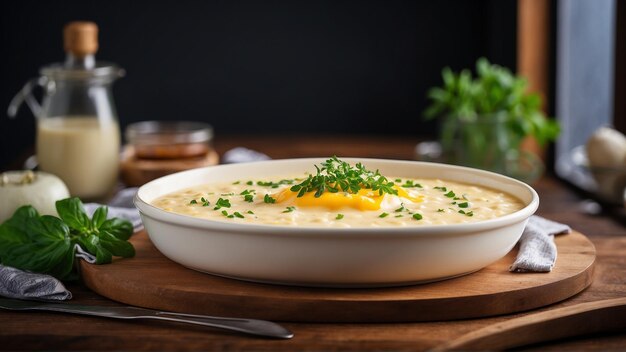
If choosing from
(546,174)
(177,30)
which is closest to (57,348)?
(546,174)

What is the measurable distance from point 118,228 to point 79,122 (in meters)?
0.88

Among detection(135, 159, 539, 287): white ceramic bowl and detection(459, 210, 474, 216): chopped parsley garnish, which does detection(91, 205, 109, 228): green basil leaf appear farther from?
detection(459, 210, 474, 216): chopped parsley garnish

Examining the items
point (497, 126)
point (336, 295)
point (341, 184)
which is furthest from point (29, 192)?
point (497, 126)

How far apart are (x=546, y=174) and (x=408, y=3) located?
138 cm

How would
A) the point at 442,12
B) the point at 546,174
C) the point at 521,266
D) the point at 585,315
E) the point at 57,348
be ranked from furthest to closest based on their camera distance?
the point at 442,12, the point at 546,174, the point at 521,266, the point at 585,315, the point at 57,348

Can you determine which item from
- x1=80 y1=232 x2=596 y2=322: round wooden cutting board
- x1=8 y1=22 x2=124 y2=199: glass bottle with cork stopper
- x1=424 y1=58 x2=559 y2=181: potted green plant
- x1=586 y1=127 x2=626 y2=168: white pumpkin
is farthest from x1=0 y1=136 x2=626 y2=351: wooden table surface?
x1=424 y1=58 x2=559 y2=181: potted green plant

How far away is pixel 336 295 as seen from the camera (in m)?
1.42

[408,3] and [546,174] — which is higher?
[408,3]

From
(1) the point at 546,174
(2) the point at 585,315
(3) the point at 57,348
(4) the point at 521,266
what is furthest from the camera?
(1) the point at 546,174

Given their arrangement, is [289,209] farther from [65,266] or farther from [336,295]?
[65,266]

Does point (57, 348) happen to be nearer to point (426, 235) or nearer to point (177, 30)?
point (426, 235)

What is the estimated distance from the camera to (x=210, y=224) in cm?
139

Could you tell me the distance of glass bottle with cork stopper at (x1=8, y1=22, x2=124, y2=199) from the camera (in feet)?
8.14

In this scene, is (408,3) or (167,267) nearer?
(167,267)
